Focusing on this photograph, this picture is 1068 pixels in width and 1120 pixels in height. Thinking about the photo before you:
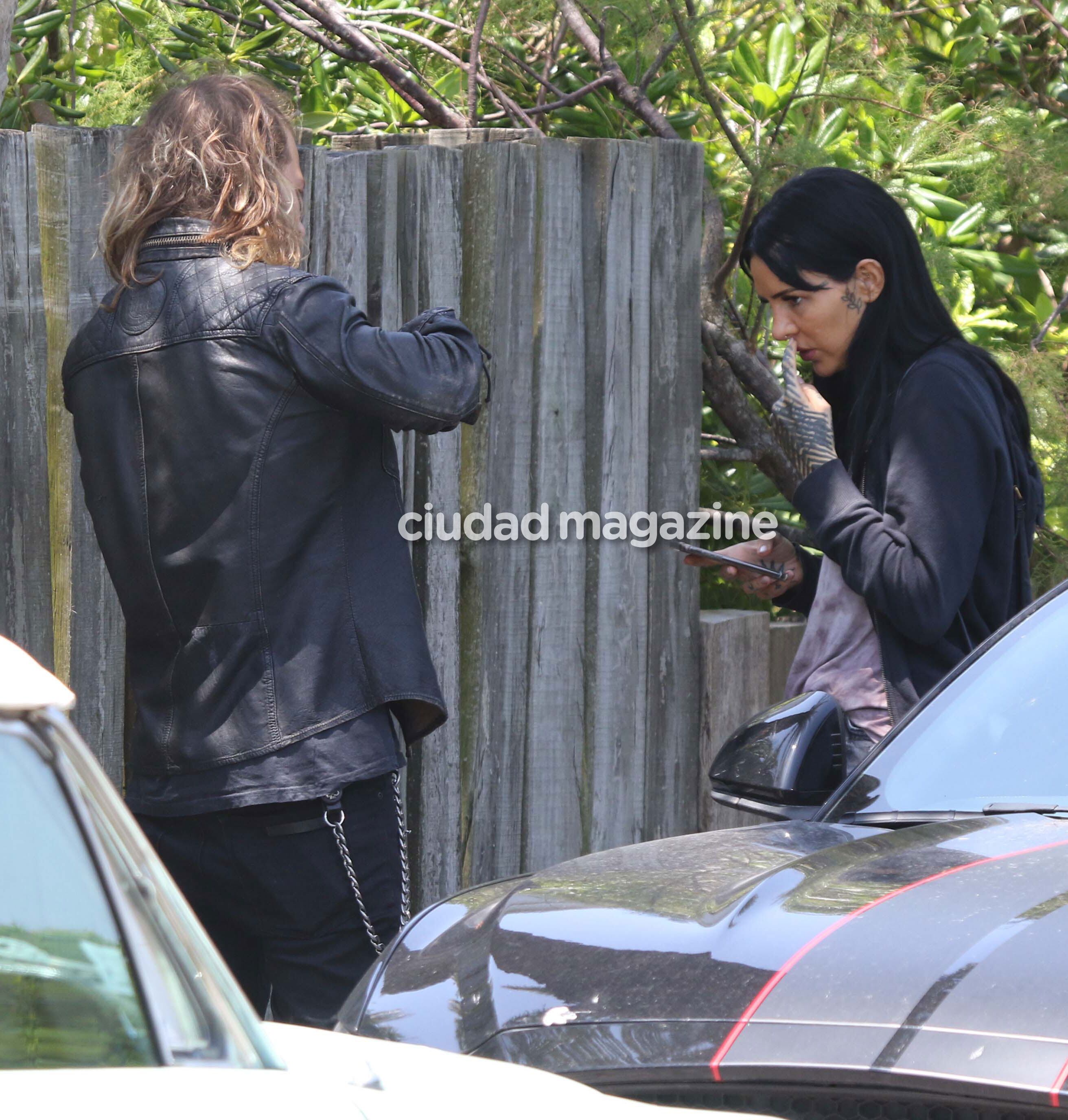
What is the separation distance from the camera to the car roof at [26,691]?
35.8 inches

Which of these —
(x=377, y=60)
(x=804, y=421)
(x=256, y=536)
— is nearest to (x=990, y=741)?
(x=804, y=421)

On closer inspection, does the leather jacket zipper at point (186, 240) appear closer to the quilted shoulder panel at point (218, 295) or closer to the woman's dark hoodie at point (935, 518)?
the quilted shoulder panel at point (218, 295)

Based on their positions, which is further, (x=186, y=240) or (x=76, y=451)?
(x=76, y=451)

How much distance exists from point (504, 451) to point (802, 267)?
2.97 feet

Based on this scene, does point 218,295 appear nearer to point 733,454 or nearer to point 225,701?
point 225,701

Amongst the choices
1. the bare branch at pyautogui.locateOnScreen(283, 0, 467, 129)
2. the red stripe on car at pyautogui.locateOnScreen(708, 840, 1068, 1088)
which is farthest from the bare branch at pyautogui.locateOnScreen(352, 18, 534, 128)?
the red stripe on car at pyautogui.locateOnScreen(708, 840, 1068, 1088)

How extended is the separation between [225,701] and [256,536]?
28cm

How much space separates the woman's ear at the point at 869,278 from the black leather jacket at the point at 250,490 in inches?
36.2

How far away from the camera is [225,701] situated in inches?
96.0

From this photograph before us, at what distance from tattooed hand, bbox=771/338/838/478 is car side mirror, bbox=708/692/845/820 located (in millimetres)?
632

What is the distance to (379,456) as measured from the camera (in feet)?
8.35

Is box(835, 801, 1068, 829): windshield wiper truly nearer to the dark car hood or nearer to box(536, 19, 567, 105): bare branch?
the dark car hood

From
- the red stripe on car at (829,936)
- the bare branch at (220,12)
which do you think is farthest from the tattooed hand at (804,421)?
the bare branch at (220,12)

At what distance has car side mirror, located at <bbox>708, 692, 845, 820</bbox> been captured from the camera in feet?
7.90
